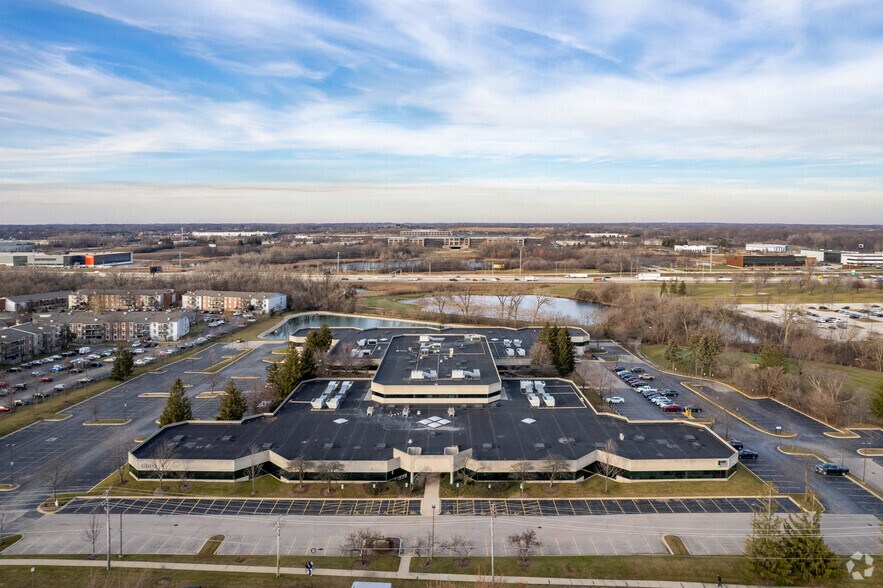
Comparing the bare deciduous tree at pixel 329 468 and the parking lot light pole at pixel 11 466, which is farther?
the parking lot light pole at pixel 11 466

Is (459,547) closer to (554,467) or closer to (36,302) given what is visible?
(554,467)

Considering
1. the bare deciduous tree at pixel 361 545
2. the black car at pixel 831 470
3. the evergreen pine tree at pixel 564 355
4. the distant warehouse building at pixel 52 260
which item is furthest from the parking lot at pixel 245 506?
the distant warehouse building at pixel 52 260

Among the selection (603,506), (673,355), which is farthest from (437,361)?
(673,355)

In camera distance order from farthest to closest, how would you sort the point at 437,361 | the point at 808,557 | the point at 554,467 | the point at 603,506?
the point at 437,361 < the point at 554,467 < the point at 603,506 < the point at 808,557

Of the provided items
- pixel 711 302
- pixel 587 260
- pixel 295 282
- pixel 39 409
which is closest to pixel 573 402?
pixel 39 409

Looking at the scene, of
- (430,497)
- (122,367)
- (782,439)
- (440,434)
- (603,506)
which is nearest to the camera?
(603,506)

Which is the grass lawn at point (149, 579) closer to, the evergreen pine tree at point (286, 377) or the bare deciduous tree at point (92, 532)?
the bare deciduous tree at point (92, 532)
